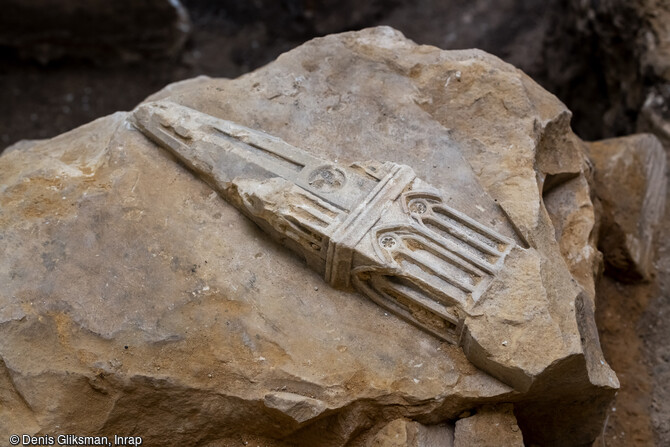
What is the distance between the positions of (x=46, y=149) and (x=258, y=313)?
6.94ft

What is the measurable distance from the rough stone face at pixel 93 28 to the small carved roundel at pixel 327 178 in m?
4.56

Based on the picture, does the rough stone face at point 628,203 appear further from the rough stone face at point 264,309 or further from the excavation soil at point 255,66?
the rough stone face at point 264,309

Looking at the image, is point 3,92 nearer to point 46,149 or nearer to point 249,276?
point 46,149

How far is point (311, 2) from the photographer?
9.16m

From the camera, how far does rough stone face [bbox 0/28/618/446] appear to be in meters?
4.17

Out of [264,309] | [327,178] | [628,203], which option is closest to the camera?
[264,309]

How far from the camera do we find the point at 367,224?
428 centimetres

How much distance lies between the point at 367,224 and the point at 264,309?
0.75 m

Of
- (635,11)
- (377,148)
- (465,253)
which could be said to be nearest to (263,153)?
(377,148)

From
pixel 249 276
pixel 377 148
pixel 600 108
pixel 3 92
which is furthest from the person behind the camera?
pixel 3 92

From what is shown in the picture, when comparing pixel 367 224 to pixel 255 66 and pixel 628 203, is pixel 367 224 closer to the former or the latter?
pixel 628 203

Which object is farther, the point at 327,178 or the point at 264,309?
the point at 327,178

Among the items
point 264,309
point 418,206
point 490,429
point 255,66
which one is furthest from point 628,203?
point 255,66

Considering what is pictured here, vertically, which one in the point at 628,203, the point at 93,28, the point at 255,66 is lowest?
the point at 255,66
